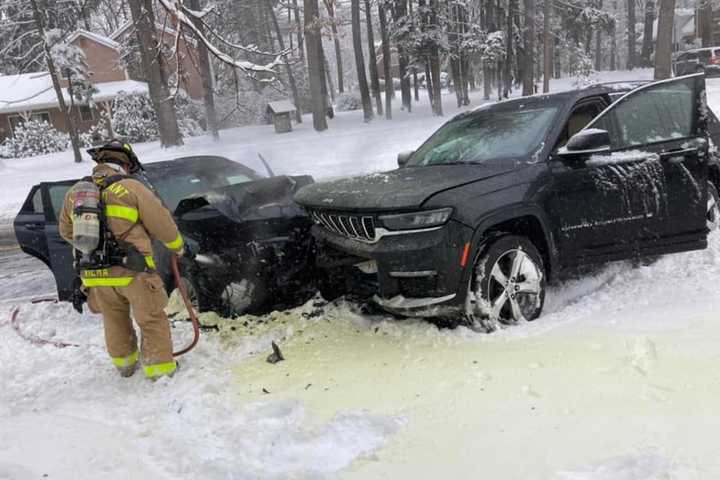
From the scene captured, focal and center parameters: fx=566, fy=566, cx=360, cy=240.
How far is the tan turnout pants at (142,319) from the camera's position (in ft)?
12.8

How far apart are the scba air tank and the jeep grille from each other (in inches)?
61.1

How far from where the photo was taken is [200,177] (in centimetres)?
614

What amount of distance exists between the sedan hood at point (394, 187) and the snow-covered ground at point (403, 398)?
994 mm

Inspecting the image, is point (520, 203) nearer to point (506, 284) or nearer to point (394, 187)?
point (506, 284)

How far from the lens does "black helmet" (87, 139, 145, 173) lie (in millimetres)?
3943

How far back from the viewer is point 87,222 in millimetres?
3732

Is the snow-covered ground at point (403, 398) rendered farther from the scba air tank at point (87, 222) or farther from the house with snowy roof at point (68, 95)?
the house with snowy roof at point (68, 95)

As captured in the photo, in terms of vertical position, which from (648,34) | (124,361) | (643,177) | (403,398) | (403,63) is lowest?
(403,398)

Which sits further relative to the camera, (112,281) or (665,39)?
(665,39)

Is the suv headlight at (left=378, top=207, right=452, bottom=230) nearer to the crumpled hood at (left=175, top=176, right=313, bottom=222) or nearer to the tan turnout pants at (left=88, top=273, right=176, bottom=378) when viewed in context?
the crumpled hood at (left=175, top=176, right=313, bottom=222)

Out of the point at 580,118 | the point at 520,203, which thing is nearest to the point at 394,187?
the point at 520,203

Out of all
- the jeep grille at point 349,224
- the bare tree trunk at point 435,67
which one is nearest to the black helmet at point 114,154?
the jeep grille at point 349,224

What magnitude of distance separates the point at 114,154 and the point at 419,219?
2.19 m

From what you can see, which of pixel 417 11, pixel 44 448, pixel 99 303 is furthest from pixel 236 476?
pixel 417 11
